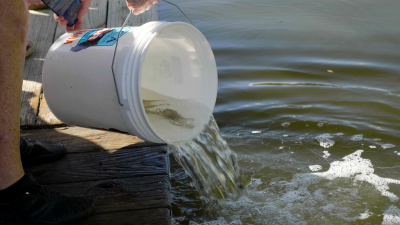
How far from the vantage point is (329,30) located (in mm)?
3439

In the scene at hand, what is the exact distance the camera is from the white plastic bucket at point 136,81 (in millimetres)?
1210

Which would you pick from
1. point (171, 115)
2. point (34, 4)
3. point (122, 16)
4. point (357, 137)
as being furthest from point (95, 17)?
point (357, 137)

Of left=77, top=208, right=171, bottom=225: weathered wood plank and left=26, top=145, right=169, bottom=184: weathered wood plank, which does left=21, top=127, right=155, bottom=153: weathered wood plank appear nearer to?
left=26, top=145, right=169, bottom=184: weathered wood plank

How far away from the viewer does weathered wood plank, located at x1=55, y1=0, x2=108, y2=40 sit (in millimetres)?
2850

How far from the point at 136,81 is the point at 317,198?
42.2 inches

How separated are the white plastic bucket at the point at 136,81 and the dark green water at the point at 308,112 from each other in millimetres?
461

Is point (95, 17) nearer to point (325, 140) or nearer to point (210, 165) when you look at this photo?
point (210, 165)

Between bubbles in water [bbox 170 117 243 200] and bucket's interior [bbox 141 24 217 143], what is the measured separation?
12 cm

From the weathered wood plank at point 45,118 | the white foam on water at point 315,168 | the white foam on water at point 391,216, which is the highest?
the weathered wood plank at point 45,118

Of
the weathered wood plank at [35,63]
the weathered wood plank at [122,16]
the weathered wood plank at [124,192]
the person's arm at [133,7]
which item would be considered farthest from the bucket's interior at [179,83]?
the weathered wood plank at [122,16]

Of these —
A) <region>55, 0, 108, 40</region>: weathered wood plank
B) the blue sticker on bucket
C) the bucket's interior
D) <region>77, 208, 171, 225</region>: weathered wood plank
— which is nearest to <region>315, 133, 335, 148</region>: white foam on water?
the bucket's interior

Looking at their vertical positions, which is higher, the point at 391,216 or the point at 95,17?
the point at 95,17

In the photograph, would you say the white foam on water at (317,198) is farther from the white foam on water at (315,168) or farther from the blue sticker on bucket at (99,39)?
the blue sticker on bucket at (99,39)

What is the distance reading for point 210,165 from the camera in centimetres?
181
